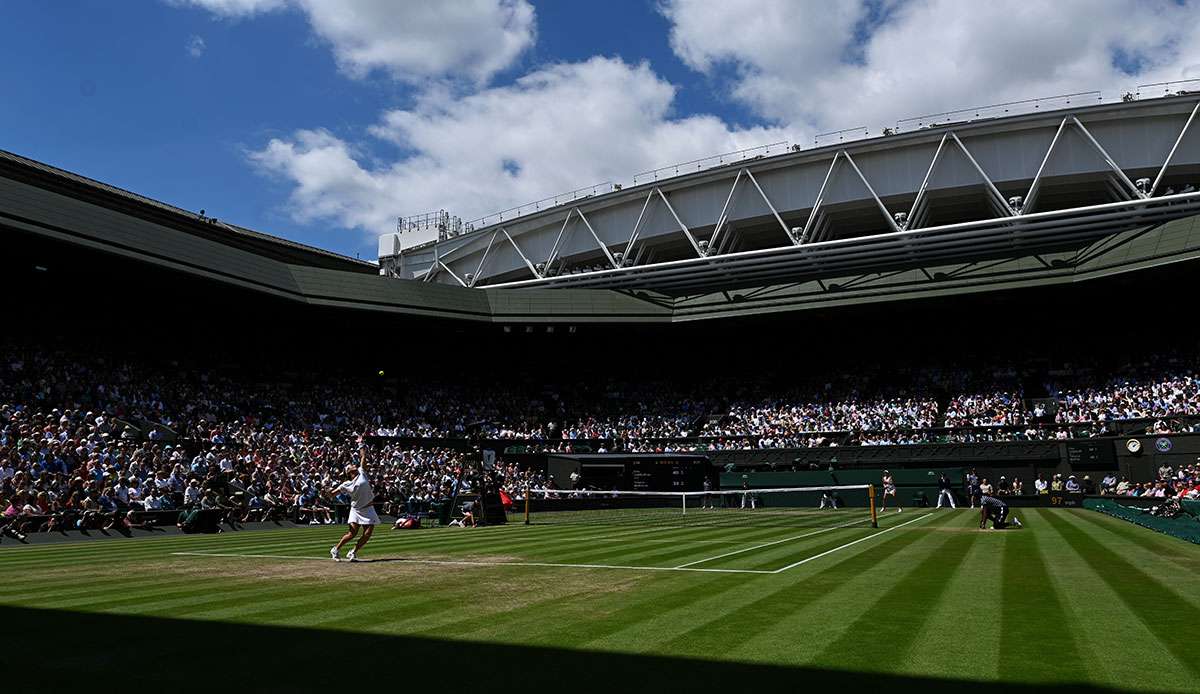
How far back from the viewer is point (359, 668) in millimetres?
6398

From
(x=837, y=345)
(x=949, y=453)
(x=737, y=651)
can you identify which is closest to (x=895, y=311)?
(x=837, y=345)

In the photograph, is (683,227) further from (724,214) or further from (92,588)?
(92,588)

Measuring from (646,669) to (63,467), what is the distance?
27916 millimetres

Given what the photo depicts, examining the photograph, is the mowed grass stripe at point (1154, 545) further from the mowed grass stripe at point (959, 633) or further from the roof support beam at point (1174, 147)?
the roof support beam at point (1174, 147)

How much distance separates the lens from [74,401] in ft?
121

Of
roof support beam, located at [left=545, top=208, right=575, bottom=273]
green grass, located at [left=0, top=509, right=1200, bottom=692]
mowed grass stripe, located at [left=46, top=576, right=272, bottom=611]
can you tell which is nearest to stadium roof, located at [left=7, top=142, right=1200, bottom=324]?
roof support beam, located at [left=545, top=208, right=575, bottom=273]

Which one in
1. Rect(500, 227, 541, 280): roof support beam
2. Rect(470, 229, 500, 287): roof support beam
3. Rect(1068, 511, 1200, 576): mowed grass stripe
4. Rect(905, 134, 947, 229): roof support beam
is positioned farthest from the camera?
Rect(470, 229, 500, 287): roof support beam

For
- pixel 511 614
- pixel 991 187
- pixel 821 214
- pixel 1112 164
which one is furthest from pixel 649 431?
pixel 511 614

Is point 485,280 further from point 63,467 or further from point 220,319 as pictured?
point 63,467

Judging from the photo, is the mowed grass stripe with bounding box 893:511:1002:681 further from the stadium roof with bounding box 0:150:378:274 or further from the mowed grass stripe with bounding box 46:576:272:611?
the stadium roof with bounding box 0:150:378:274

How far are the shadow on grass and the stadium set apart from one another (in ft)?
0.17

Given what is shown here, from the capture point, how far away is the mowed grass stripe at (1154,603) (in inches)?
285

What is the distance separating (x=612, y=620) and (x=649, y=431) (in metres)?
47.1

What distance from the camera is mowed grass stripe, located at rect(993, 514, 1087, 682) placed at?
20.5 feet
